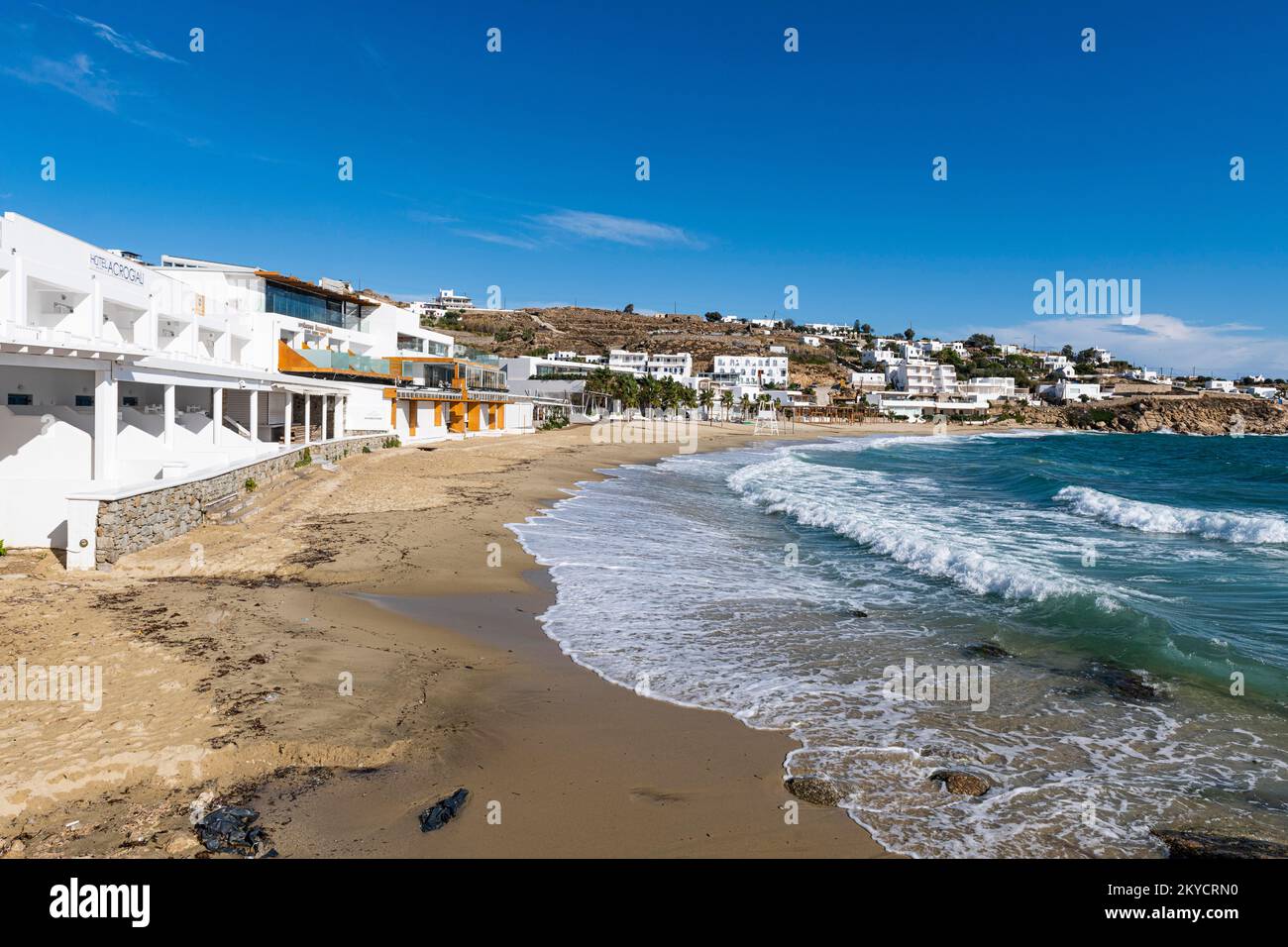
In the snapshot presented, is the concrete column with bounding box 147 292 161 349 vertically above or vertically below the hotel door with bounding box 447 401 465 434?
above

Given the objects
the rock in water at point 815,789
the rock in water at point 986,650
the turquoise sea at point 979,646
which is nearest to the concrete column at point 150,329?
the turquoise sea at point 979,646

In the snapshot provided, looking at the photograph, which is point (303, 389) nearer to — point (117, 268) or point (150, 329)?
point (150, 329)

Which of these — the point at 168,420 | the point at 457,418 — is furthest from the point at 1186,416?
the point at 168,420

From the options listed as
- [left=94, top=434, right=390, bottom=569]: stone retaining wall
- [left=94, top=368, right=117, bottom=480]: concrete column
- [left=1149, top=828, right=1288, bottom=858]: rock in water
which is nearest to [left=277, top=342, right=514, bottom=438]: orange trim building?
[left=94, top=434, right=390, bottom=569]: stone retaining wall

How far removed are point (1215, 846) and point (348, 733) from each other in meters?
7.19

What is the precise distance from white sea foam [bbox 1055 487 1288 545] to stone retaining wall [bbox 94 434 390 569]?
24.8 m

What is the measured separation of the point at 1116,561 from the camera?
634 inches

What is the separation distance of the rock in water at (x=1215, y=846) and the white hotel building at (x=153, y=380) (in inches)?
549

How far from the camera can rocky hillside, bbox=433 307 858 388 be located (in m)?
134

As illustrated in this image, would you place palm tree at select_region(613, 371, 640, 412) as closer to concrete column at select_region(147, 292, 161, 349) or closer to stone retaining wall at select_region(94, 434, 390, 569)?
concrete column at select_region(147, 292, 161, 349)

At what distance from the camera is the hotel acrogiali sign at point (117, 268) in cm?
1898

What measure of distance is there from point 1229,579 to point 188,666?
18263mm

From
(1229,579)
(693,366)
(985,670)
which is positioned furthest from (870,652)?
(693,366)
